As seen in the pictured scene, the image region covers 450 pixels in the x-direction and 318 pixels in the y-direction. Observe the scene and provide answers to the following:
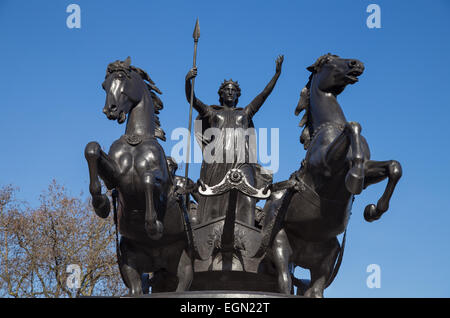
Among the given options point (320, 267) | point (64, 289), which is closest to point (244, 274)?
point (320, 267)

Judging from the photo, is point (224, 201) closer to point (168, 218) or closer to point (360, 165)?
point (168, 218)

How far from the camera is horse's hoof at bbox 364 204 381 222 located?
7.25 meters

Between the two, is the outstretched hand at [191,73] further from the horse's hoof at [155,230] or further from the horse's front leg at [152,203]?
the horse's hoof at [155,230]

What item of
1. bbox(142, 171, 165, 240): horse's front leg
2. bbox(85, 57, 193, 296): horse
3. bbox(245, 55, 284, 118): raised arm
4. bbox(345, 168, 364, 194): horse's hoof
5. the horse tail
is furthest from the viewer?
bbox(245, 55, 284, 118): raised arm

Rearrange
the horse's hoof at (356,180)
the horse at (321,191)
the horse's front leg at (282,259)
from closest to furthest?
the horse's hoof at (356,180), the horse at (321,191), the horse's front leg at (282,259)

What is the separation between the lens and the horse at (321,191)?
739 cm

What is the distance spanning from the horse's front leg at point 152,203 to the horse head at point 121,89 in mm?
985

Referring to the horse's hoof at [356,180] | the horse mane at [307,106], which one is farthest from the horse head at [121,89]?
the horse's hoof at [356,180]

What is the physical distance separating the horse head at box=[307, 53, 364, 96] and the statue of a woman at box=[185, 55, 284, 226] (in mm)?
1554

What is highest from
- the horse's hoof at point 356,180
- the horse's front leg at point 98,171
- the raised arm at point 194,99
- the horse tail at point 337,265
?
the raised arm at point 194,99

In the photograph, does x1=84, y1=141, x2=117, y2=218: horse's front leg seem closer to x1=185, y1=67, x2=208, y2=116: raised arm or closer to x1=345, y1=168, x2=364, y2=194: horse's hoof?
x1=185, y1=67, x2=208, y2=116: raised arm

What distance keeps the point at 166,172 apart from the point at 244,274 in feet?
6.29

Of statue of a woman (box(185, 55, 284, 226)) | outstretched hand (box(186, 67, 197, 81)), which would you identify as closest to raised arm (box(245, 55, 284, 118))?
statue of a woman (box(185, 55, 284, 226))
